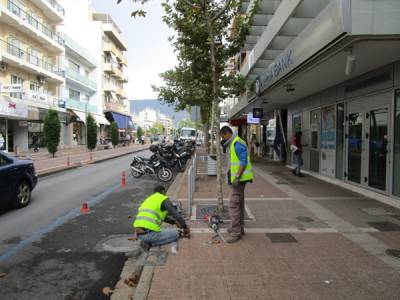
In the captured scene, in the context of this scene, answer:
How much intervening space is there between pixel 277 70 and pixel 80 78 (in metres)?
34.9

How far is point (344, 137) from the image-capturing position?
9.84 meters

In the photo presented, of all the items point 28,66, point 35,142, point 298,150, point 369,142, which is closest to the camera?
point 369,142

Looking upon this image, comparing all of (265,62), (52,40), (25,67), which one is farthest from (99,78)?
(265,62)

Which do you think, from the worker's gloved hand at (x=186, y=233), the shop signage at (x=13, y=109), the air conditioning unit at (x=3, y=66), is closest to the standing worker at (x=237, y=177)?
the worker's gloved hand at (x=186, y=233)

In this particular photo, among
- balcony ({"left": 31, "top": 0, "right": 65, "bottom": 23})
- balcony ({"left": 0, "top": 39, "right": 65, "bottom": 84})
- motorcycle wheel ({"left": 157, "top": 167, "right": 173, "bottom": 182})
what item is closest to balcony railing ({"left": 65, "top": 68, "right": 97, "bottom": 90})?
balcony ({"left": 0, "top": 39, "right": 65, "bottom": 84})

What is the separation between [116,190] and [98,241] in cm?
502

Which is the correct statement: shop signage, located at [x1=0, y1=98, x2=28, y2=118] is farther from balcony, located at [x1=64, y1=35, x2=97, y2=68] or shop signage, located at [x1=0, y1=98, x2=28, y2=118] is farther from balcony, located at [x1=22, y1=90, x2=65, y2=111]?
balcony, located at [x1=64, y1=35, x2=97, y2=68]

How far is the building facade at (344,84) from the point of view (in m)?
5.27

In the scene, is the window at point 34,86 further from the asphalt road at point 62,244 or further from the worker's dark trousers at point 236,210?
the worker's dark trousers at point 236,210

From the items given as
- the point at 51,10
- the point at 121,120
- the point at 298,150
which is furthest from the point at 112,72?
the point at 298,150

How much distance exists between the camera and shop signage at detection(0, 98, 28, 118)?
890 inches

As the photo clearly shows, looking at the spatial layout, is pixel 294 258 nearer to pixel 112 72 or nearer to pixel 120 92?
pixel 112 72

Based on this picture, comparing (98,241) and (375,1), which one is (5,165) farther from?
(375,1)

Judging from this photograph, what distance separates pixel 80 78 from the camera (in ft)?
130
